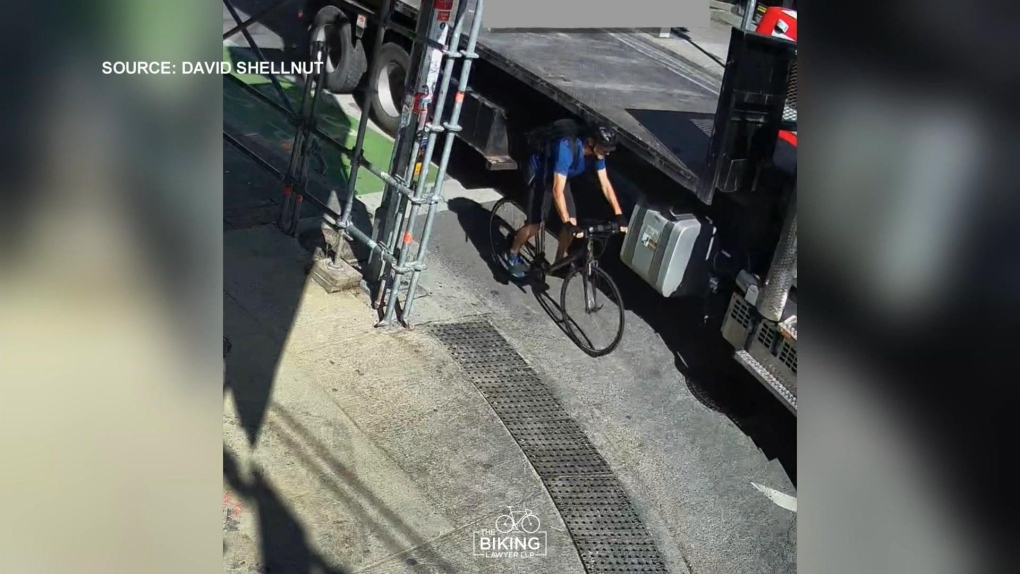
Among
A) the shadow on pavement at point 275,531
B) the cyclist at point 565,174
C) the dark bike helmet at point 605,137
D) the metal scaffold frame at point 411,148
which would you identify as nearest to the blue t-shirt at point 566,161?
the cyclist at point 565,174

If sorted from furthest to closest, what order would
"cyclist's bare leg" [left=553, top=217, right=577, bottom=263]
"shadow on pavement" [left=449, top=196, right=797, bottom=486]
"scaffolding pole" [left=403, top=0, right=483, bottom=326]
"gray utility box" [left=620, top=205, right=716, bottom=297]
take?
"cyclist's bare leg" [left=553, top=217, right=577, bottom=263] → "gray utility box" [left=620, top=205, right=716, bottom=297] → "shadow on pavement" [left=449, top=196, right=797, bottom=486] → "scaffolding pole" [left=403, top=0, right=483, bottom=326]

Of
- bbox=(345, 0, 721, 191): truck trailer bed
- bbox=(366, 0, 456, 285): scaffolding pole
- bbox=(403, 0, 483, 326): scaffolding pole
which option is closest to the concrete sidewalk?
bbox=(403, 0, 483, 326): scaffolding pole

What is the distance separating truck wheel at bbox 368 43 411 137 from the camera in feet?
35.9

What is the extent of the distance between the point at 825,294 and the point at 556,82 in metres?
7.77

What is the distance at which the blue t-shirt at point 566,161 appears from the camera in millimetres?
7555

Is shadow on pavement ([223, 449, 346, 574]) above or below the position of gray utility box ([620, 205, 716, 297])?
below

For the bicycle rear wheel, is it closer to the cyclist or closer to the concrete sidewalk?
the cyclist

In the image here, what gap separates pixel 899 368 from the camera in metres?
0.96

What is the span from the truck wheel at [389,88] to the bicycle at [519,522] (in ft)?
20.3

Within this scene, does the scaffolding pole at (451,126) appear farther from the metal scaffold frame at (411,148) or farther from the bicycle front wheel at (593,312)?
the bicycle front wheel at (593,312)

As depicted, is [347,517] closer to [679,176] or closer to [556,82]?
[679,176]

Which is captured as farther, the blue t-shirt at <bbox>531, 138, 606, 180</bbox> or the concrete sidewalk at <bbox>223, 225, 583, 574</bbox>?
the blue t-shirt at <bbox>531, 138, 606, 180</bbox>

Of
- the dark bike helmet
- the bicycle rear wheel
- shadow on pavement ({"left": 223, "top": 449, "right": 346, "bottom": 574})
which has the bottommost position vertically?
shadow on pavement ({"left": 223, "top": 449, "right": 346, "bottom": 574})

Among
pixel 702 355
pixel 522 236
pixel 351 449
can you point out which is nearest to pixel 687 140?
pixel 522 236
